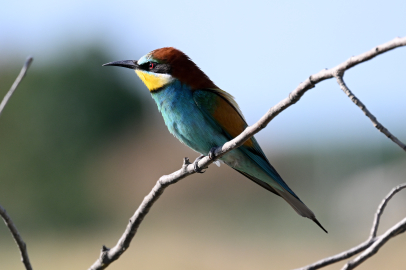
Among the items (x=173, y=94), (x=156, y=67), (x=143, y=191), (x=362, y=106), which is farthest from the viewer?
(x=143, y=191)

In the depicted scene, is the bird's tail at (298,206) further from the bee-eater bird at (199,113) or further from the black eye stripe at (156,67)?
the black eye stripe at (156,67)

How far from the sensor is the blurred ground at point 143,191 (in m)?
10.6

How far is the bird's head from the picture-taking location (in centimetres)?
260

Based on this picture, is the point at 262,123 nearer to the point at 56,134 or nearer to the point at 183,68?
the point at 183,68

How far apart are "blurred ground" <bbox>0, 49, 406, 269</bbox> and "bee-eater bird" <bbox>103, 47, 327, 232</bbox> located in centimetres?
668

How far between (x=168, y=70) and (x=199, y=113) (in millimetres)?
311

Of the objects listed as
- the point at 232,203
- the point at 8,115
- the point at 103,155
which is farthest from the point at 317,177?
the point at 8,115

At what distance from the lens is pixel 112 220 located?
54.3 feet

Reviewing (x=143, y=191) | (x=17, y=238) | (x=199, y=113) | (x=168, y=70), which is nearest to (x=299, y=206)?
(x=199, y=113)

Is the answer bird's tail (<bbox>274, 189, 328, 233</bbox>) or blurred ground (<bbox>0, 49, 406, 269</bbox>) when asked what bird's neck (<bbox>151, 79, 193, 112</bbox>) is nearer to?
bird's tail (<bbox>274, 189, 328, 233</bbox>)

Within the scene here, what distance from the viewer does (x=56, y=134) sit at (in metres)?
17.4

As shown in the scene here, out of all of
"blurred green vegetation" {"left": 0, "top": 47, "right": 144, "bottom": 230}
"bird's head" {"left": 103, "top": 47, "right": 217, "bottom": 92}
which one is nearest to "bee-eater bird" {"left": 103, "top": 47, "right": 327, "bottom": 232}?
"bird's head" {"left": 103, "top": 47, "right": 217, "bottom": 92}

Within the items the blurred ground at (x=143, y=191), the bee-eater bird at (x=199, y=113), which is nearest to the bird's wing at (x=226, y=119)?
the bee-eater bird at (x=199, y=113)

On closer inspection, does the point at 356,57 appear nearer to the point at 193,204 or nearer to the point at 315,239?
the point at 315,239
